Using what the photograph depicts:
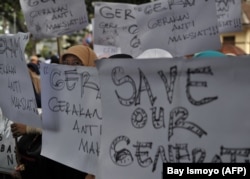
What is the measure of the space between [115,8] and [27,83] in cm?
219

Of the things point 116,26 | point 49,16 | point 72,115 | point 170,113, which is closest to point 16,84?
point 72,115

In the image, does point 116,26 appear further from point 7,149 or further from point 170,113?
point 170,113

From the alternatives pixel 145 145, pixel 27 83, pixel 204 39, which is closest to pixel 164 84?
pixel 145 145

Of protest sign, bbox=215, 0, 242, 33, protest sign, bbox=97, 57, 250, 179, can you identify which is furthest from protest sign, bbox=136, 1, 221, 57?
protest sign, bbox=97, 57, 250, 179

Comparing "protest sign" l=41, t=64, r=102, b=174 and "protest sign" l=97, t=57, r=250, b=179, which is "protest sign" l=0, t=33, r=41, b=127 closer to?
"protest sign" l=41, t=64, r=102, b=174

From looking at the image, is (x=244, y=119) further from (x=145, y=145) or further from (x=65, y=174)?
(x=65, y=174)

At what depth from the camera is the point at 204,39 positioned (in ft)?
11.6

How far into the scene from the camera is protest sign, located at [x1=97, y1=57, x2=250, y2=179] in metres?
1.86

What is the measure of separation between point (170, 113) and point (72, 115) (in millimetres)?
720

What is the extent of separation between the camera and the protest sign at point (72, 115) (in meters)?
2.46

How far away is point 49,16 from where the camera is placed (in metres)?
3.89

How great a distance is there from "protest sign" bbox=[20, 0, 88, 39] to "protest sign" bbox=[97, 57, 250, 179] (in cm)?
187

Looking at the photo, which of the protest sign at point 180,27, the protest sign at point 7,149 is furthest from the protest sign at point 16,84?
the protest sign at point 180,27

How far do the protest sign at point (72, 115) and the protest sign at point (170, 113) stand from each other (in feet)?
1.02
